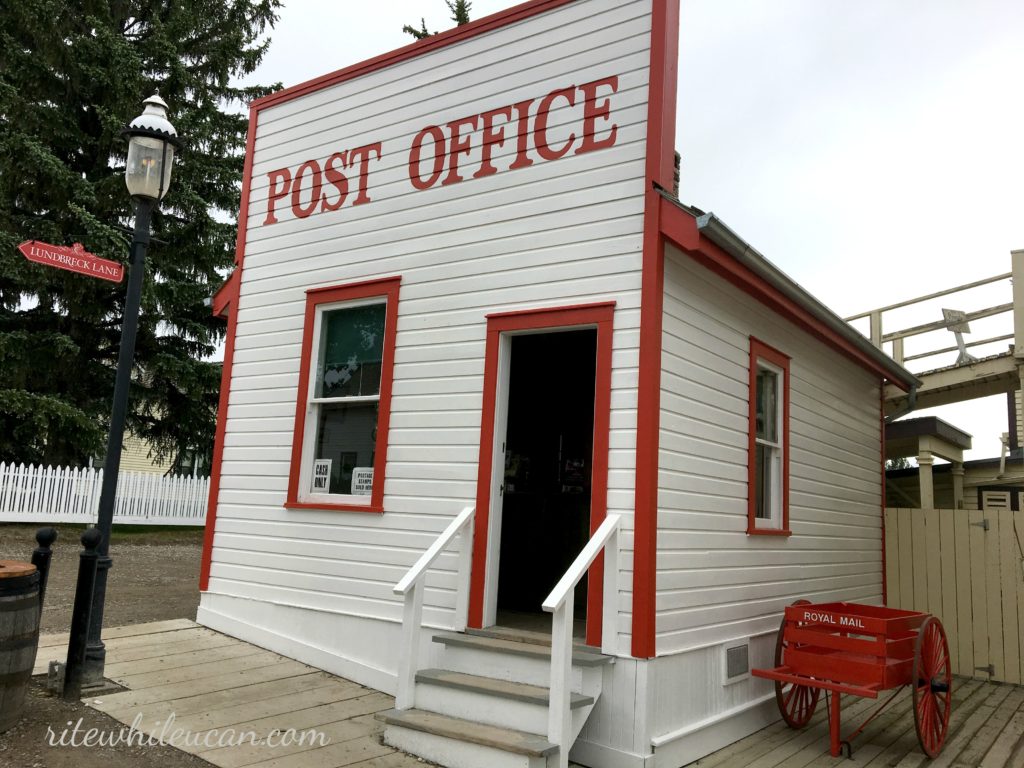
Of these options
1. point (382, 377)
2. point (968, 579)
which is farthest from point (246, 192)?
point (968, 579)

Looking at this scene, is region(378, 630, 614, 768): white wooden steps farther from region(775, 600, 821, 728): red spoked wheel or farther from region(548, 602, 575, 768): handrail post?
region(775, 600, 821, 728): red spoked wheel

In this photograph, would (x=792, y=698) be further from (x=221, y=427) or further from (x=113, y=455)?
(x=221, y=427)

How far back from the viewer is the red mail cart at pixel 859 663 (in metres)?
5.41

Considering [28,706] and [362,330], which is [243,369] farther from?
[28,706]

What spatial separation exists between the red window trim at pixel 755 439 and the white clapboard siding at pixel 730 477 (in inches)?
2.9

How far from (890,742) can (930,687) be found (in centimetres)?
61

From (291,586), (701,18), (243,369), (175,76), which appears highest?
(175,76)

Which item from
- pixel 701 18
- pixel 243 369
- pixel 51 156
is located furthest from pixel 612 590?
pixel 51 156

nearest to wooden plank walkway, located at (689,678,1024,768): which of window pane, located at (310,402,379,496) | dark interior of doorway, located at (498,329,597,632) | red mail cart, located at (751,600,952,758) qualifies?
red mail cart, located at (751,600,952,758)

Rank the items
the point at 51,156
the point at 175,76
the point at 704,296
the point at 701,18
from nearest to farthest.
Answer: the point at 704,296 < the point at 701,18 < the point at 51,156 < the point at 175,76

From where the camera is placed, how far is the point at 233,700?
537 cm

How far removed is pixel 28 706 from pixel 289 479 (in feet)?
8.33

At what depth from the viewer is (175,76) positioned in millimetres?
18297

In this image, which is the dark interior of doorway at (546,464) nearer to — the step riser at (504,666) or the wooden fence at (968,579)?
the step riser at (504,666)
